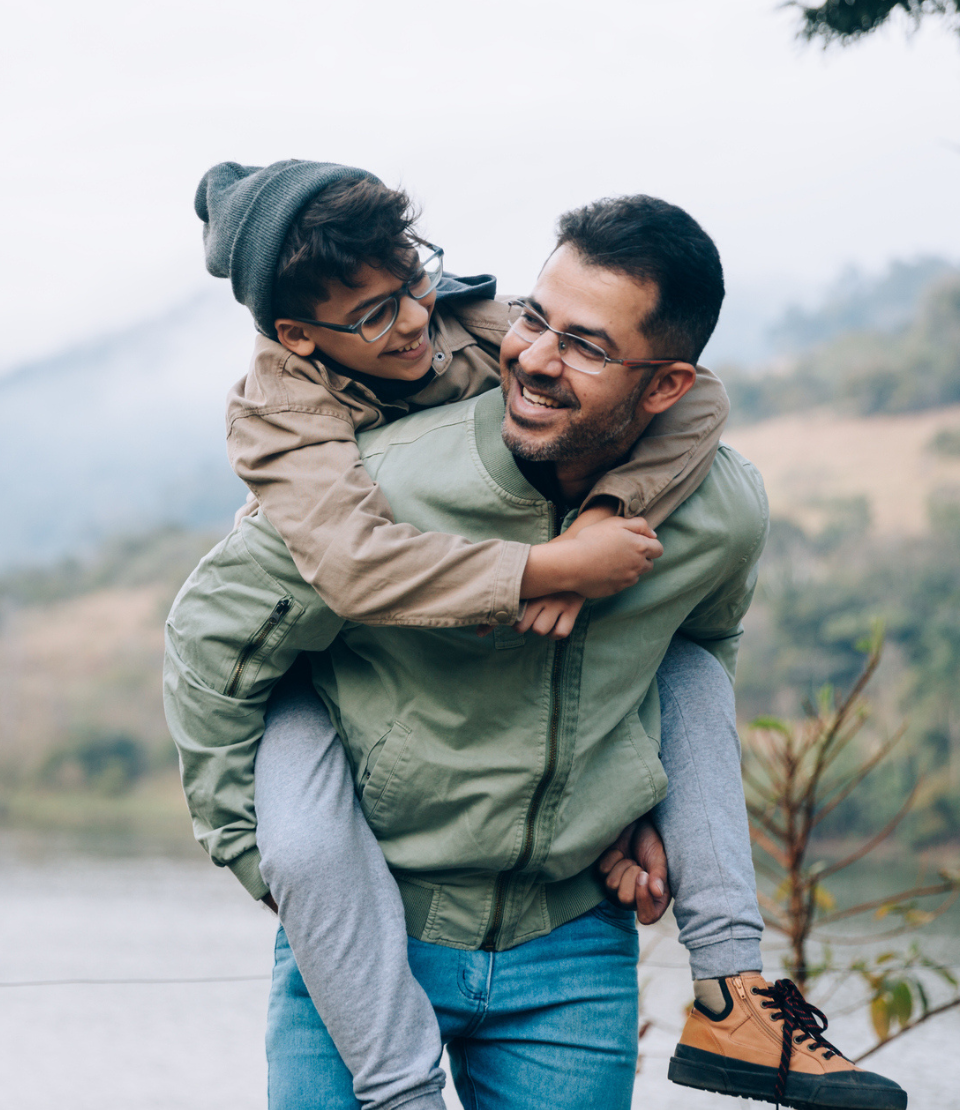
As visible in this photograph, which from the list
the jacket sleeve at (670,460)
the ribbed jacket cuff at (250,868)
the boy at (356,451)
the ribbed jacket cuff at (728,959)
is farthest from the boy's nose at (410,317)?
the ribbed jacket cuff at (728,959)

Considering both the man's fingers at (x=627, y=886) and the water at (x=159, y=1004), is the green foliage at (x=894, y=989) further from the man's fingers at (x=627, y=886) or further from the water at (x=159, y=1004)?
the man's fingers at (x=627, y=886)

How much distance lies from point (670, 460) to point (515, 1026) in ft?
2.24

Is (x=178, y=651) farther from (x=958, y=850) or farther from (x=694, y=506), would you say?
(x=958, y=850)

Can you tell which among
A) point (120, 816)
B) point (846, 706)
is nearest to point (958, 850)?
point (846, 706)

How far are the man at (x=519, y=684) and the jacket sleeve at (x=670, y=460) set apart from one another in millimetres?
31

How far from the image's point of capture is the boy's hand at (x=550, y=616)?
4.09 feet

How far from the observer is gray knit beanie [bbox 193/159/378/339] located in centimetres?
151

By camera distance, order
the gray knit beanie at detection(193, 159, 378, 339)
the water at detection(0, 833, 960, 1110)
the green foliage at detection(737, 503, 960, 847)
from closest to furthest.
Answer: the gray knit beanie at detection(193, 159, 378, 339) < the water at detection(0, 833, 960, 1110) < the green foliage at detection(737, 503, 960, 847)

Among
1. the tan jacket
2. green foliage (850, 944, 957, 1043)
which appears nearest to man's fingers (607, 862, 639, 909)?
the tan jacket

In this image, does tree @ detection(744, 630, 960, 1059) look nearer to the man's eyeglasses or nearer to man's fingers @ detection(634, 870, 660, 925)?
man's fingers @ detection(634, 870, 660, 925)

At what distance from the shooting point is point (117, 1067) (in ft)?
39.5

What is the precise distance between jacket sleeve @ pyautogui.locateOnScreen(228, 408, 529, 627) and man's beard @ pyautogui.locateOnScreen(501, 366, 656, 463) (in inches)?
4.9

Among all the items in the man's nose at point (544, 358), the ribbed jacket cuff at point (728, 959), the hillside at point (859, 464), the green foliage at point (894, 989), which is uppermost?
the man's nose at point (544, 358)

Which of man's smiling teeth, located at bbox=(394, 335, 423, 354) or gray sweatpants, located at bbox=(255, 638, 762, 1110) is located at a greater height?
man's smiling teeth, located at bbox=(394, 335, 423, 354)
